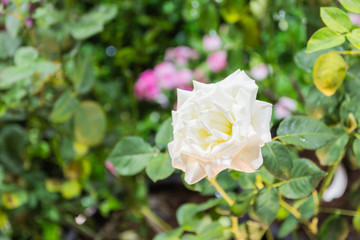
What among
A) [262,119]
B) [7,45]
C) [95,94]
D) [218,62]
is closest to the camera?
[262,119]

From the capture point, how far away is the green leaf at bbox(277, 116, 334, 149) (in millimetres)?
439

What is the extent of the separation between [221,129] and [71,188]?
789mm

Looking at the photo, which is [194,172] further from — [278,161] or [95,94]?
[95,94]

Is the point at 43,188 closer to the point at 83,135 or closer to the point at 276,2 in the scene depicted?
the point at 83,135

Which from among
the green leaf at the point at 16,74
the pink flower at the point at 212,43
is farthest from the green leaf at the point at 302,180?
the pink flower at the point at 212,43

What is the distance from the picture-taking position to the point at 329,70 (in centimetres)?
46

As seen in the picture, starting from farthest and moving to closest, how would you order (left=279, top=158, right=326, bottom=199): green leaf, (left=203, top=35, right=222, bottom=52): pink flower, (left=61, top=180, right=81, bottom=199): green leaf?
(left=203, top=35, right=222, bottom=52): pink flower, (left=61, top=180, right=81, bottom=199): green leaf, (left=279, top=158, right=326, bottom=199): green leaf

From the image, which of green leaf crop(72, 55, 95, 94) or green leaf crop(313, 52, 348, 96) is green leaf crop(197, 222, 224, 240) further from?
green leaf crop(72, 55, 95, 94)

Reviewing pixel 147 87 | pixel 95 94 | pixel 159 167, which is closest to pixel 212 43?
pixel 147 87

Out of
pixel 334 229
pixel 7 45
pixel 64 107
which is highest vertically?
pixel 7 45

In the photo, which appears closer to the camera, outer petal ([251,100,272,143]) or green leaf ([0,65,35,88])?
outer petal ([251,100,272,143])

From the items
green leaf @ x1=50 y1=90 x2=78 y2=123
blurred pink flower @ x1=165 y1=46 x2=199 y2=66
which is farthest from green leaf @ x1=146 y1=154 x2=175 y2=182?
blurred pink flower @ x1=165 y1=46 x2=199 y2=66

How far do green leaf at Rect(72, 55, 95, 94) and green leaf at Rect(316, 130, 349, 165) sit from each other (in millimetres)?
452

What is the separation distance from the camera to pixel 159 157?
498 millimetres
